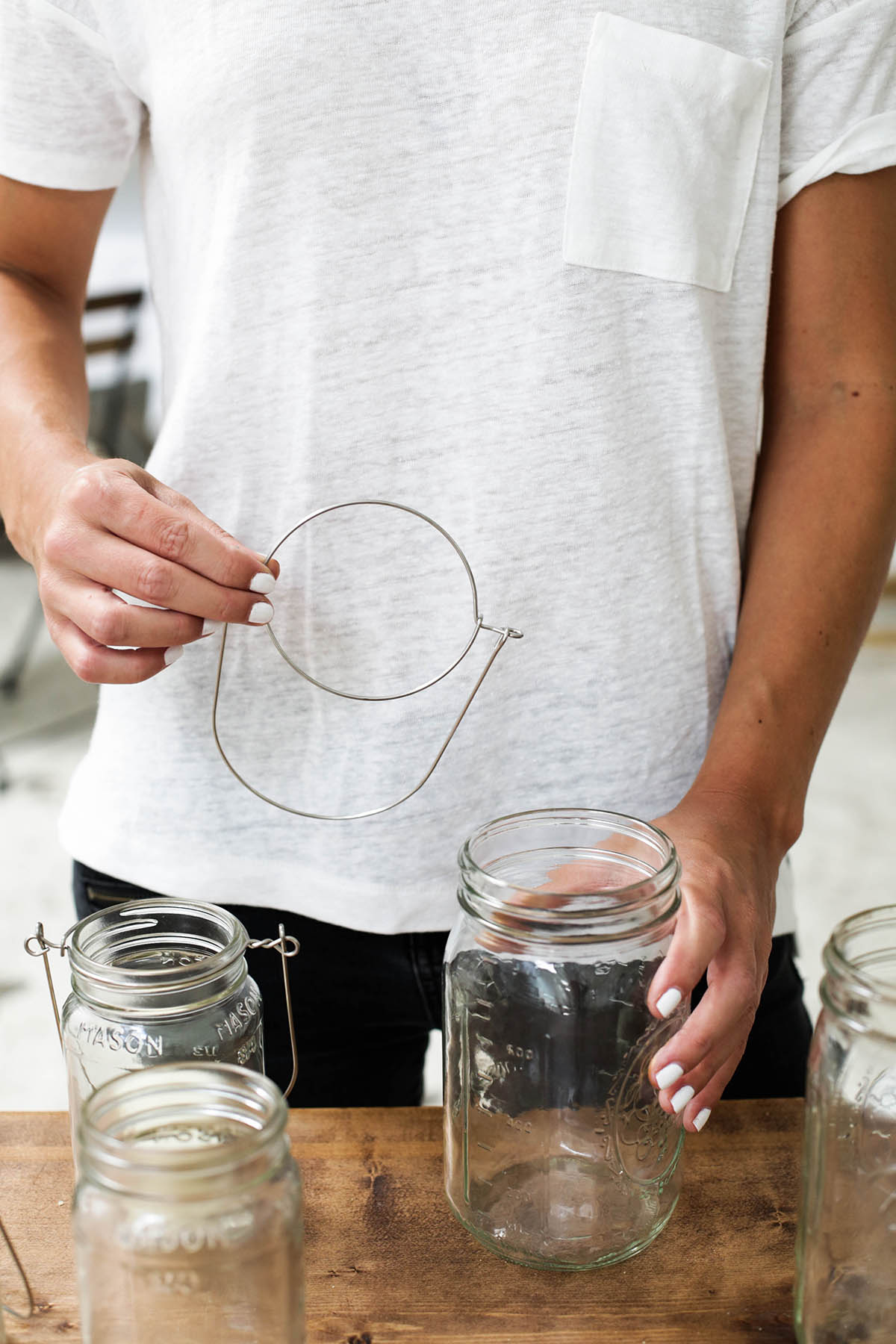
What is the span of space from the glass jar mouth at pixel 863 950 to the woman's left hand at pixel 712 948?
0.22 ft

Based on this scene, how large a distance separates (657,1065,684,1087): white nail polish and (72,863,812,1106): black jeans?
26 centimetres

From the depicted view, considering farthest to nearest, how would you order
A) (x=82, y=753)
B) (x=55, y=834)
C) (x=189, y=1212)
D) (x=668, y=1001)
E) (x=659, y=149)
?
(x=82, y=753), (x=55, y=834), (x=659, y=149), (x=668, y=1001), (x=189, y=1212)

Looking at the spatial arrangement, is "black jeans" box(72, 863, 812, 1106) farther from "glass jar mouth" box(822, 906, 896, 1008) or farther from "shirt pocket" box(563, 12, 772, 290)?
"shirt pocket" box(563, 12, 772, 290)

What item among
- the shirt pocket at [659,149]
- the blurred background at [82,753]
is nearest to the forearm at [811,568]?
the shirt pocket at [659,149]

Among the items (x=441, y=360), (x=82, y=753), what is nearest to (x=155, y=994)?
(x=441, y=360)

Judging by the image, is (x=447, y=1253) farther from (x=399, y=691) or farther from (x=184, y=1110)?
(x=399, y=691)

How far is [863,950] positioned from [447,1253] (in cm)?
22

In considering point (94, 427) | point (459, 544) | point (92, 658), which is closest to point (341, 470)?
point (459, 544)

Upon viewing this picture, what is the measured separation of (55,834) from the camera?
2520 millimetres

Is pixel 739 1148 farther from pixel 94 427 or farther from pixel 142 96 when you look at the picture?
pixel 94 427

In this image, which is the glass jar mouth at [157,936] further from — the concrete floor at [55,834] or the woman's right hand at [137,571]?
the concrete floor at [55,834]

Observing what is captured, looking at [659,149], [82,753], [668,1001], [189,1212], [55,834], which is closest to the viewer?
[189,1212]

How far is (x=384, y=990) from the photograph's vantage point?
76cm

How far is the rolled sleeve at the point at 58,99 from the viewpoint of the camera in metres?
0.69
